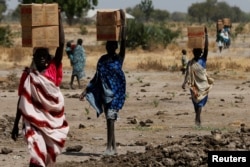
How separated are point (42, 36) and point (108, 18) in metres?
3.15

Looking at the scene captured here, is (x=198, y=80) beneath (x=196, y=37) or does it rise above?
beneath

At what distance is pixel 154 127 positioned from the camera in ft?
46.3

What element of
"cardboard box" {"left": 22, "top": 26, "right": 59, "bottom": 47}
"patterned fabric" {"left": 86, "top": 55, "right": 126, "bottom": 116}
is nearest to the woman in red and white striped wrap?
"cardboard box" {"left": 22, "top": 26, "right": 59, "bottom": 47}

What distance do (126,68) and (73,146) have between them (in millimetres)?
18656

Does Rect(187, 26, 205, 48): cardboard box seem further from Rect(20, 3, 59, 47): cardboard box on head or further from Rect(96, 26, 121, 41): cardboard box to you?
Rect(20, 3, 59, 47): cardboard box on head

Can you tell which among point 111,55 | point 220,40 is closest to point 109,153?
point 111,55

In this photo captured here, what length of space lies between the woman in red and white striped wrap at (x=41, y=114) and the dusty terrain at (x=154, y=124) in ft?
6.03

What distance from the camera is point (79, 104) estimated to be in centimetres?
1834

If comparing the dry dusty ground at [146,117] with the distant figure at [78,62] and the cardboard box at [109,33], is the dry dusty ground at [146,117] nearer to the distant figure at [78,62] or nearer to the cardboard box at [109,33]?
the distant figure at [78,62]

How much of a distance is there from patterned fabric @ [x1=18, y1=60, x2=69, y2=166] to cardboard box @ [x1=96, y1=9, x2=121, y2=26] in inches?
135

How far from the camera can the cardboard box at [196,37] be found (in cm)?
1431

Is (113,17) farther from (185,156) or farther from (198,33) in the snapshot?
(198,33)

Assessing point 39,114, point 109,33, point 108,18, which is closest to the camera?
point 39,114

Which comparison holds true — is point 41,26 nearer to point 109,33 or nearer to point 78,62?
point 109,33
